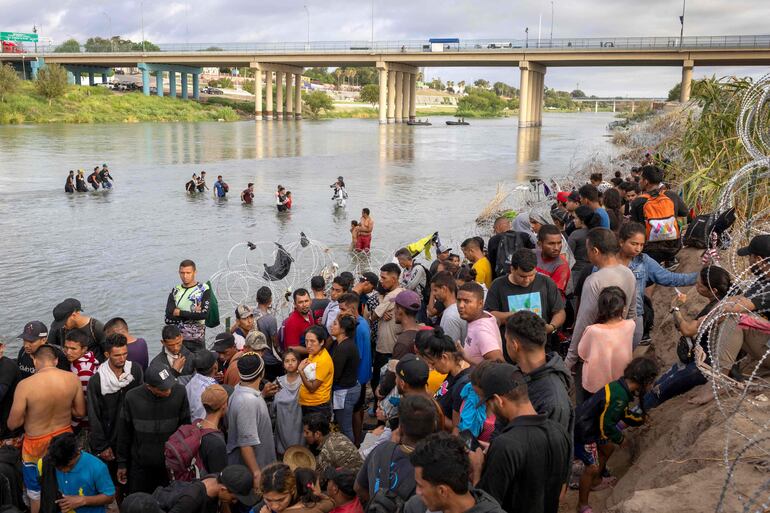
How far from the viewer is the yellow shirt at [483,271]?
28.8ft

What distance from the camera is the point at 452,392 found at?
4.99 m

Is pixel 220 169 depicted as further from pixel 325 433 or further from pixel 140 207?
pixel 325 433

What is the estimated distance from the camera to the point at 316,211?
27734 mm

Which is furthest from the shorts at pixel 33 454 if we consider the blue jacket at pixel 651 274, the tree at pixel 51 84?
the tree at pixel 51 84

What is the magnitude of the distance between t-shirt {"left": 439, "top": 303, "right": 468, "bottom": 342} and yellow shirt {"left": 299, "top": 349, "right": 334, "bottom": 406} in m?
1.22

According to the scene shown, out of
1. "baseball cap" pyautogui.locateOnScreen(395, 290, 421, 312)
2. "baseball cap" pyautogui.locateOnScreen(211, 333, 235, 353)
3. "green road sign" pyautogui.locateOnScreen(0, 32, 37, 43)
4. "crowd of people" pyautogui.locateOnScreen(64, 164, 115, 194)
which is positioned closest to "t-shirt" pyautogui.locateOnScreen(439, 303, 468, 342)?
"baseball cap" pyautogui.locateOnScreen(395, 290, 421, 312)

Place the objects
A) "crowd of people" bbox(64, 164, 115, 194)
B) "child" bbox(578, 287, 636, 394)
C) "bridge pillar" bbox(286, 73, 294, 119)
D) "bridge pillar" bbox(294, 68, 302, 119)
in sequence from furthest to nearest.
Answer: "bridge pillar" bbox(294, 68, 302, 119)
"bridge pillar" bbox(286, 73, 294, 119)
"crowd of people" bbox(64, 164, 115, 194)
"child" bbox(578, 287, 636, 394)

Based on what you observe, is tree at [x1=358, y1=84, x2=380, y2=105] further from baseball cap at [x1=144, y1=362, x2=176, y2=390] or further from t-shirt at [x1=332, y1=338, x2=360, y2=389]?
baseball cap at [x1=144, y1=362, x2=176, y2=390]

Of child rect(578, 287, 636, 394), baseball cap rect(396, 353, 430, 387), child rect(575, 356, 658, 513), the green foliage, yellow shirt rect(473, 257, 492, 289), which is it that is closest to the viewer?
baseball cap rect(396, 353, 430, 387)

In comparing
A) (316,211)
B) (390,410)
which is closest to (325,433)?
(390,410)

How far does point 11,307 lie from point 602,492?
528 inches

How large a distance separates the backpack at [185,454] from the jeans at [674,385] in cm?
371

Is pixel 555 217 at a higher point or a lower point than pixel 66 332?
higher

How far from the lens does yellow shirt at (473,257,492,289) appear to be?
8.78 meters
